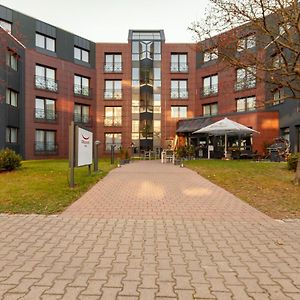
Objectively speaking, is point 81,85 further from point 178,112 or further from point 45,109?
point 178,112

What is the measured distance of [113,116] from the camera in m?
37.0

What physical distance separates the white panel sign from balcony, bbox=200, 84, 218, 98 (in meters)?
23.8

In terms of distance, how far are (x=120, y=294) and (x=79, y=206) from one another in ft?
14.7

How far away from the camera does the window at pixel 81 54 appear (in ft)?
114

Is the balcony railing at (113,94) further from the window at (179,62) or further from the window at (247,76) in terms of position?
the window at (247,76)

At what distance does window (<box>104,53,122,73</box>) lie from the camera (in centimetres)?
3678

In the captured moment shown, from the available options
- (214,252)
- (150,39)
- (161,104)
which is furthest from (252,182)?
(150,39)

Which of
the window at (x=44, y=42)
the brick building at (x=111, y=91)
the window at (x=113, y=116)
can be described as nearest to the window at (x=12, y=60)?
the brick building at (x=111, y=91)

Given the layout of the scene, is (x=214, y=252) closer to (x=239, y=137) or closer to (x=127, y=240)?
(x=127, y=240)

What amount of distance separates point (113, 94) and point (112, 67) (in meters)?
3.17

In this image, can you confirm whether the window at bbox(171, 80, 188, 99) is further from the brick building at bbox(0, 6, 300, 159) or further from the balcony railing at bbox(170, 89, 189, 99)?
the brick building at bbox(0, 6, 300, 159)

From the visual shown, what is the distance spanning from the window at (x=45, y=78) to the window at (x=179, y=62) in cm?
1356

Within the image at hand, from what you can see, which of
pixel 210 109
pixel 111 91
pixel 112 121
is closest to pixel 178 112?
pixel 210 109

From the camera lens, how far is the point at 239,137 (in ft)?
90.3
